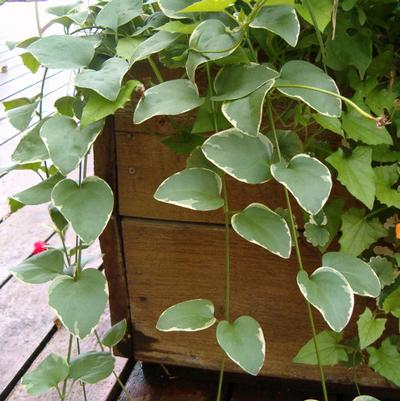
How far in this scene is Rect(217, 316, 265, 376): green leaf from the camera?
0.53 meters

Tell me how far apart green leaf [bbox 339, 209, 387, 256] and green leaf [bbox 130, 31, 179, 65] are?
0.89ft

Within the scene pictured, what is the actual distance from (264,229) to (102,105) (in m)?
0.19

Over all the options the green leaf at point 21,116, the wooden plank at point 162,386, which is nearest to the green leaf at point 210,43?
the green leaf at point 21,116

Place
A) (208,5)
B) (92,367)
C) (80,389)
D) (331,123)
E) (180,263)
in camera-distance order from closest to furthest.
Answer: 1. (208,5)
2. (331,123)
3. (92,367)
4. (180,263)
5. (80,389)

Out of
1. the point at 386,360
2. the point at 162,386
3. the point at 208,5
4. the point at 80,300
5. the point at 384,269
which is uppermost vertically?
the point at 208,5

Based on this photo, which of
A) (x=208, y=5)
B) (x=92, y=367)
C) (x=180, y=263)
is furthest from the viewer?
(x=180, y=263)

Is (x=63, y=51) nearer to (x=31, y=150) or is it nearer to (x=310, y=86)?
(x=31, y=150)

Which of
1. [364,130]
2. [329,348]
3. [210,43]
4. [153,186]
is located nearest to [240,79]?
[210,43]

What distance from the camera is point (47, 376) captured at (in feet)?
2.23

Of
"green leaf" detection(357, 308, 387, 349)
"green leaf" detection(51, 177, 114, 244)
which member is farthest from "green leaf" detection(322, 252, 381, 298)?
"green leaf" detection(51, 177, 114, 244)

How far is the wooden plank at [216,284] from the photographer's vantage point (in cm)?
79

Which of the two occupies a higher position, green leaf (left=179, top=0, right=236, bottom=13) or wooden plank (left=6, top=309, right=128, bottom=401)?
green leaf (left=179, top=0, right=236, bottom=13)

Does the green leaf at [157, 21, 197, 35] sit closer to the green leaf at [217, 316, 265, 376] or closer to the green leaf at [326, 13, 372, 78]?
the green leaf at [326, 13, 372, 78]

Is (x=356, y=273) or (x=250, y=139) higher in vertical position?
(x=250, y=139)
